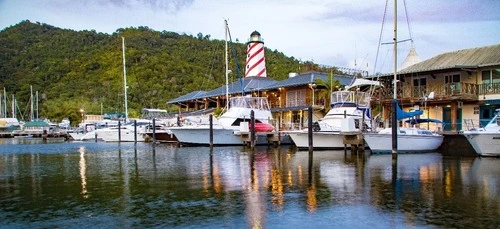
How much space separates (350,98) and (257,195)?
73.5ft

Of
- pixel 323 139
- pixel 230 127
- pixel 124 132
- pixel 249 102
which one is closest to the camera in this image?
pixel 323 139

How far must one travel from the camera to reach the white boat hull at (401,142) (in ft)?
99.1

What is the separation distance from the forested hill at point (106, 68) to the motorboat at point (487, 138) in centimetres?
5276

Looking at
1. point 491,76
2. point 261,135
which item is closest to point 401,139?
point 491,76

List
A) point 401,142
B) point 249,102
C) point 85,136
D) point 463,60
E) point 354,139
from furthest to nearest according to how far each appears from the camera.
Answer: point 85,136
point 249,102
point 463,60
point 354,139
point 401,142

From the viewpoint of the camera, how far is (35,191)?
1770cm

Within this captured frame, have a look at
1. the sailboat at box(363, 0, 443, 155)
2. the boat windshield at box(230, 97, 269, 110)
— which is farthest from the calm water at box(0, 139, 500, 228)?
the boat windshield at box(230, 97, 269, 110)

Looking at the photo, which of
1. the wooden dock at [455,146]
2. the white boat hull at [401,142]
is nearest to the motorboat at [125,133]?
the white boat hull at [401,142]

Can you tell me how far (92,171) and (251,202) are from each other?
1250cm

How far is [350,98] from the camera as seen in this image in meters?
36.8

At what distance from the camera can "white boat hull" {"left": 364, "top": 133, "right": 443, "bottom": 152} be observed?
3022cm

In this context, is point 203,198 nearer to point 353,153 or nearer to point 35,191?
point 35,191

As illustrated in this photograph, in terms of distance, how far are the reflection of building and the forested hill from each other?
41.6m

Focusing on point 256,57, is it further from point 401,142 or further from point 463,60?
point 401,142
